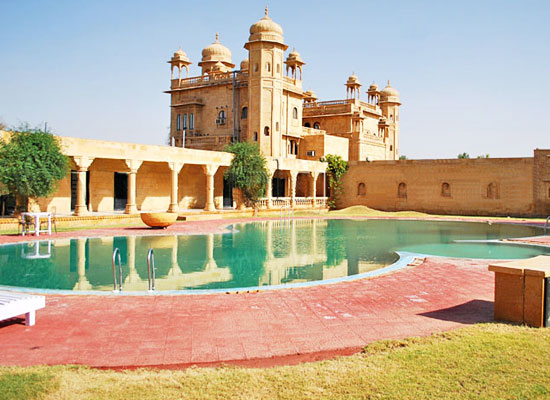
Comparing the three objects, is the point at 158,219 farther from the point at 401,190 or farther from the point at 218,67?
the point at 218,67

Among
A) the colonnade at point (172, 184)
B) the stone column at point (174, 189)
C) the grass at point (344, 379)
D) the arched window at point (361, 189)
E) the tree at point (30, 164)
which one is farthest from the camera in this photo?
the arched window at point (361, 189)

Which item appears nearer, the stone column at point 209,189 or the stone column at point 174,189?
the stone column at point 174,189

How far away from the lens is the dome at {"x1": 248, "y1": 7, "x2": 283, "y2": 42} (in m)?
35.3

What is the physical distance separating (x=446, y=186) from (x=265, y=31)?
643 inches

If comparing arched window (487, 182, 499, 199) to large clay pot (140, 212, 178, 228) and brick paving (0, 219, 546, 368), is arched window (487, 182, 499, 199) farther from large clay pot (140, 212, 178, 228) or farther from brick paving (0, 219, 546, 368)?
brick paving (0, 219, 546, 368)

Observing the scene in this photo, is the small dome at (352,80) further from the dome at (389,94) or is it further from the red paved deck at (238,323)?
the red paved deck at (238,323)

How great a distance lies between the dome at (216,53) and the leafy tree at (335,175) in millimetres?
14343

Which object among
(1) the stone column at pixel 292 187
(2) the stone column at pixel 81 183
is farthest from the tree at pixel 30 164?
(1) the stone column at pixel 292 187

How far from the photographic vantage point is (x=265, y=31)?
117ft

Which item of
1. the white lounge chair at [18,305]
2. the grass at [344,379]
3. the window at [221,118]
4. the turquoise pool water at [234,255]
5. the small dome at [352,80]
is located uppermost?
the small dome at [352,80]

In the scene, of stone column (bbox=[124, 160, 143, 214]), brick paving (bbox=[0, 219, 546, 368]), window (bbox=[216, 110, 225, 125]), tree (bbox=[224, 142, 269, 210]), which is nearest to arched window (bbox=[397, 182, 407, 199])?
tree (bbox=[224, 142, 269, 210])

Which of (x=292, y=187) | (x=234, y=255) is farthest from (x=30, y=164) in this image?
(x=292, y=187)

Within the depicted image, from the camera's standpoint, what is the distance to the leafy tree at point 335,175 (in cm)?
3828

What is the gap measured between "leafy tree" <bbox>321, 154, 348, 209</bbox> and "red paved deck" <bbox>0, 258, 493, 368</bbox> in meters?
28.7
